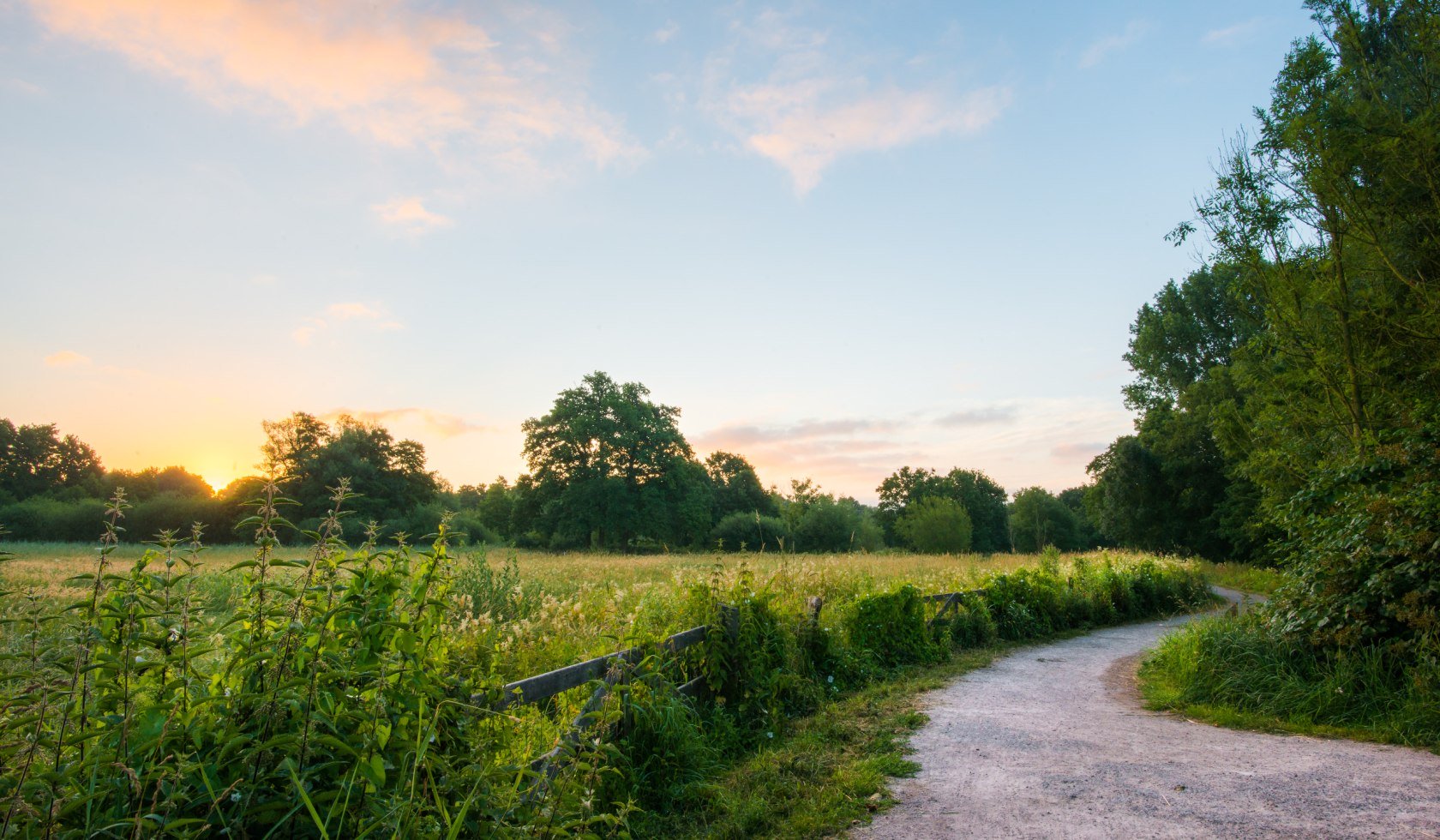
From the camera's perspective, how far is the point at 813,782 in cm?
561

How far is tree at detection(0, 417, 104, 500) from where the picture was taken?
141 feet

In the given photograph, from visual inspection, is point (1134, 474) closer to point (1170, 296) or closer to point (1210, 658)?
point (1170, 296)

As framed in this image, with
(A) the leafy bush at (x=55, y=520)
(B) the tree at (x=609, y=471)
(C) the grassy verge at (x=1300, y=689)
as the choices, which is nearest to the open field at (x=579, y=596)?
(C) the grassy verge at (x=1300, y=689)

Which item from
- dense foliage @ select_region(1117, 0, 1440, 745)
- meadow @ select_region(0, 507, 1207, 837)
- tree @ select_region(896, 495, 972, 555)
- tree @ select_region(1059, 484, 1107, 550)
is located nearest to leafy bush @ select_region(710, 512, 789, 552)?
tree @ select_region(896, 495, 972, 555)

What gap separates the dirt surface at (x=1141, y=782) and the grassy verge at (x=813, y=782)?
0.71 feet

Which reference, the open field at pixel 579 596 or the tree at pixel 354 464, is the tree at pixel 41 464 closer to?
the tree at pixel 354 464

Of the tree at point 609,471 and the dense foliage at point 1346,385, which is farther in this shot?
the tree at point 609,471

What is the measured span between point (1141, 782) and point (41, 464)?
203 ft

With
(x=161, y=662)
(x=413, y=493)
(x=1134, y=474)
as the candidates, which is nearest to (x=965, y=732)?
(x=161, y=662)

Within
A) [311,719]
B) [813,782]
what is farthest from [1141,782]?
[311,719]

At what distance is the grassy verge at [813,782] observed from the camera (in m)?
4.79

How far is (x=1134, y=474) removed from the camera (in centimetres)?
3919

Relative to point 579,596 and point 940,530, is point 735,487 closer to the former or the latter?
point 940,530

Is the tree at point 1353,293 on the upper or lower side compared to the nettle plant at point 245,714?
upper
